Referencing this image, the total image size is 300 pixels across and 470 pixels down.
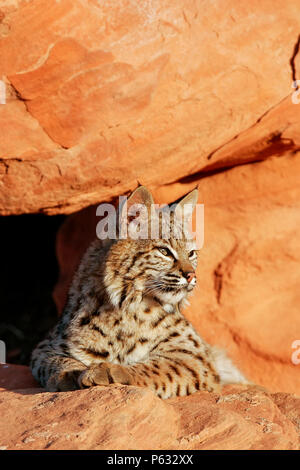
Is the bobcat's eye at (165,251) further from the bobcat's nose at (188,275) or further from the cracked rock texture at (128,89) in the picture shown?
the cracked rock texture at (128,89)

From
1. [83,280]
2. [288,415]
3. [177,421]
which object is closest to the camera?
[177,421]

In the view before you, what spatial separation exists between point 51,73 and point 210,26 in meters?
1.26

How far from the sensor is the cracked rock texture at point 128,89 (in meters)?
Result: 4.36

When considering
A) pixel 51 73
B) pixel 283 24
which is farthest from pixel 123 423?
pixel 283 24

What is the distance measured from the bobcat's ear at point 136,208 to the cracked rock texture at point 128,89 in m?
0.59

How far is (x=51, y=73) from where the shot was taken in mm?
4457

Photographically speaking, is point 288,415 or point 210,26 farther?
point 210,26

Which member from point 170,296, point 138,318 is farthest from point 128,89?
point 138,318

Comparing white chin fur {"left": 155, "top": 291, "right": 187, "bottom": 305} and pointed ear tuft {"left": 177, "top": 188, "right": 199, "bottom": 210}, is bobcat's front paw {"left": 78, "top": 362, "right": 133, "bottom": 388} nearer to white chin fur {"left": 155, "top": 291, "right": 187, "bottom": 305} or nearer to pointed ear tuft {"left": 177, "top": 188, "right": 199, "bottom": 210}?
white chin fur {"left": 155, "top": 291, "right": 187, "bottom": 305}

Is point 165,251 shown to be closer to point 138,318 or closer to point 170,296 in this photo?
point 170,296

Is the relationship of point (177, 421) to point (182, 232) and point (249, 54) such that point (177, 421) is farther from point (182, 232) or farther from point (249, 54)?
point (249, 54)

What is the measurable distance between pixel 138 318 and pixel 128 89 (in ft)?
5.71

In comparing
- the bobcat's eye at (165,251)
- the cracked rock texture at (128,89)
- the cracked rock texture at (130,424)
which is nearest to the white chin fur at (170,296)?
the bobcat's eye at (165,251)

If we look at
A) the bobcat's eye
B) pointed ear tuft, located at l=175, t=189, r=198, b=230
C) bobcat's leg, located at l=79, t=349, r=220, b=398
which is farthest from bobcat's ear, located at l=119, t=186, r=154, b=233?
bobcat's leg, located at l=79, t=349, r=220, b=398
